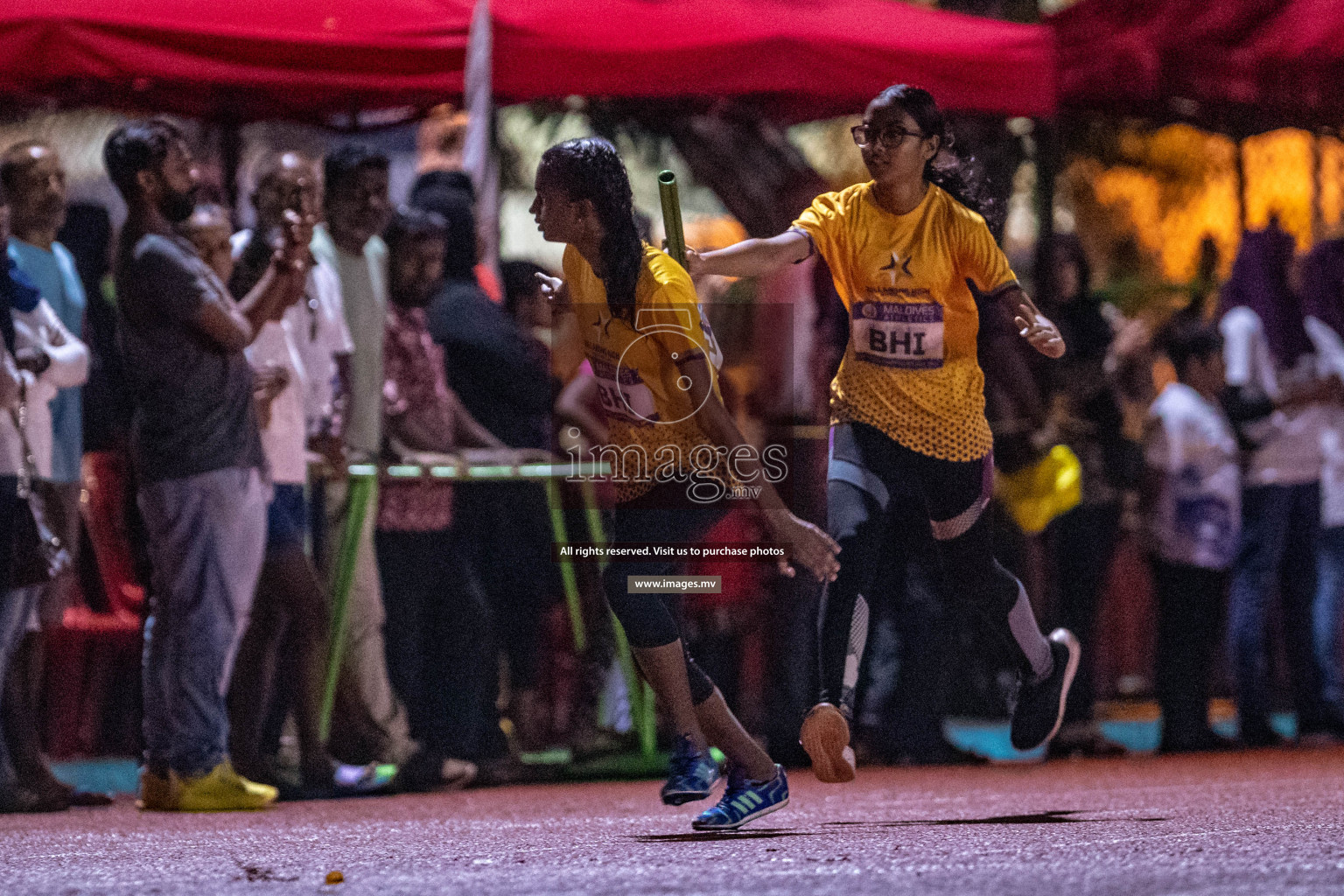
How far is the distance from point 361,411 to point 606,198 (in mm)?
2245

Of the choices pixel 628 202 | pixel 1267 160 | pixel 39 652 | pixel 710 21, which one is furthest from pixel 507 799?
pixel 1267 160

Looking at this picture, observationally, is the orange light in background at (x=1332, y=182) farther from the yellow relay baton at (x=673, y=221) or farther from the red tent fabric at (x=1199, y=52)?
the yellow relay baton at (x=673, y=221)

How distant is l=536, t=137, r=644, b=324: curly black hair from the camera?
237 inches

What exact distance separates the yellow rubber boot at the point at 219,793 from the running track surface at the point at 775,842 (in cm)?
10

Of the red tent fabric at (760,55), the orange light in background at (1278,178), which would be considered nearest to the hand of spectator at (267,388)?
the red tent fabric at (760,55)

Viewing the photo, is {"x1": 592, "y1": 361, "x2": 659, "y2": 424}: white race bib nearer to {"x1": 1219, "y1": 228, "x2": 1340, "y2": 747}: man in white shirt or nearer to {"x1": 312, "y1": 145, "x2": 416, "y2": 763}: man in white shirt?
{"x1": 312, "y1": 145, "x2": 416, "y2": 763}: man in white shirt

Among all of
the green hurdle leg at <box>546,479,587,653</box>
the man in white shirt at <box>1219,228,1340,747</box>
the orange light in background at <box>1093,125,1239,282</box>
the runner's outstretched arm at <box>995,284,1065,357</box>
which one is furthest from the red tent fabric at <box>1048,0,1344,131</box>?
the runner's outstretched arm at <box>995,284,1065,357</box>

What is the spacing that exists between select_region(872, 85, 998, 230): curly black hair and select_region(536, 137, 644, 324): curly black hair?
32.4 inches

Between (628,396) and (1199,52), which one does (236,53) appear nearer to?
(628,396)

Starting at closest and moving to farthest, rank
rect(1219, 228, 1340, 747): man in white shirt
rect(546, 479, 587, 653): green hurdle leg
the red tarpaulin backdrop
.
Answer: the red tarpaulin backdrop < rect(546, 479, 587, 653): green hurdle leg < rect(1219, 228, 1340, 747): man in white shirt

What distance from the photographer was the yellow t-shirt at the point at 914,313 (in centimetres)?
633

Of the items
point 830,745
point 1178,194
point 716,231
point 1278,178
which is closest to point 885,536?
point 830,745

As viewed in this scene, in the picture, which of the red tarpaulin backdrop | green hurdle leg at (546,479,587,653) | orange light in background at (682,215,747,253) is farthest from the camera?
orange light in background at (682,215,747,253)

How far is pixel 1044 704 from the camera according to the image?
22.3ft
